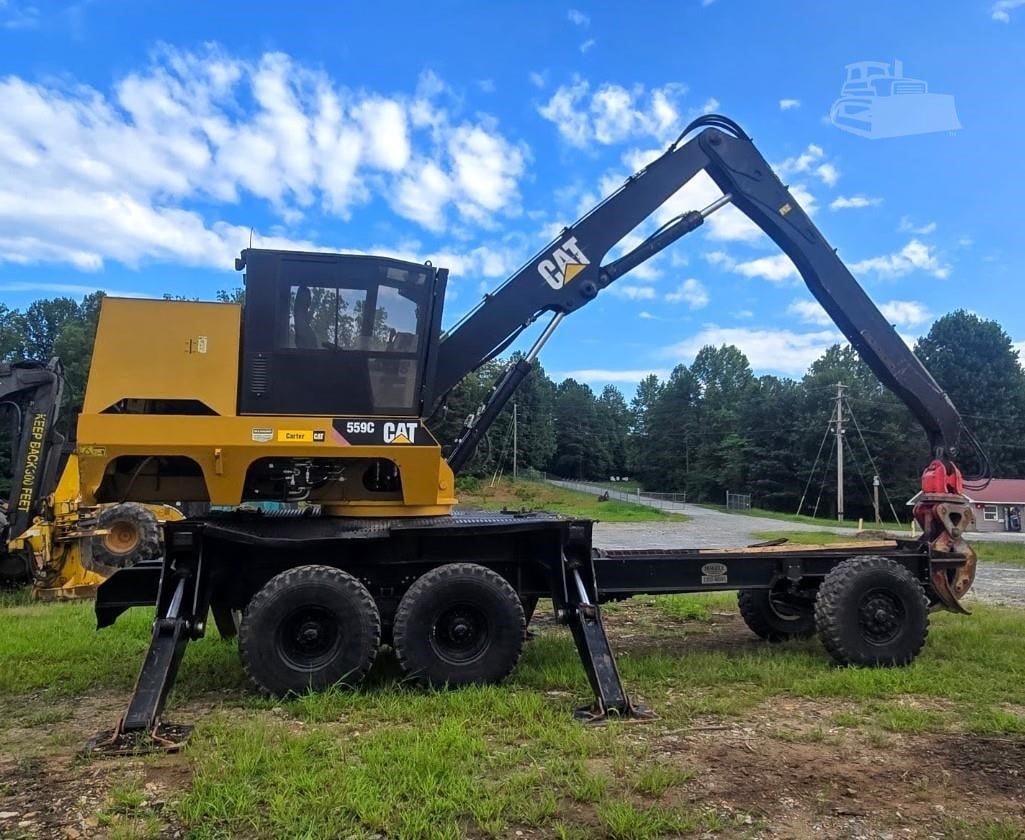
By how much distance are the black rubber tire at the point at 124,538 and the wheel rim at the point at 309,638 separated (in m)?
7.93

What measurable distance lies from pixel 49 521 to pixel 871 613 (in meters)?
12.3

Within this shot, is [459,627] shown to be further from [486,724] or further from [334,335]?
[334,335]

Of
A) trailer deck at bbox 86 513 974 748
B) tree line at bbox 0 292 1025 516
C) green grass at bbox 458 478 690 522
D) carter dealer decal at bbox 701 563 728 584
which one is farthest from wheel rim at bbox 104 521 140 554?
tree line at bbox 0 292 1025 516

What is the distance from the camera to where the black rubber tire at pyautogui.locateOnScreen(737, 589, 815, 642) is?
8.88 meters

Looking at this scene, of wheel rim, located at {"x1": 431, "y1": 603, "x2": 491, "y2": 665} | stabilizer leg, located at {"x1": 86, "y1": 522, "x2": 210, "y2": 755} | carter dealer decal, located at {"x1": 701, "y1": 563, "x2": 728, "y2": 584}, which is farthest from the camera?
carter dealer decal, located at {"x1": 701, "y1": 563, "x2": 728, "y2": 584}

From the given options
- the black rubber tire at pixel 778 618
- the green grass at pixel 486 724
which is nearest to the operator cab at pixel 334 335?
the green grass at pixel 486 724

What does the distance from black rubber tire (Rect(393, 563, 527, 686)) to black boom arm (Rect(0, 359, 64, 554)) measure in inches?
388

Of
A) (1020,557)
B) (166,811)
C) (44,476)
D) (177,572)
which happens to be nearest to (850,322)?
(177,572)

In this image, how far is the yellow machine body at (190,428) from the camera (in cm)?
634

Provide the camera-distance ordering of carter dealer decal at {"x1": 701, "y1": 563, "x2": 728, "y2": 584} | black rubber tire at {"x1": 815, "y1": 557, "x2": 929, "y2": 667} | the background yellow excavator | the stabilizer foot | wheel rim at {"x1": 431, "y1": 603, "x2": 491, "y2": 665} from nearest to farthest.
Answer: the stabilizer foot < wheel rim at {"x1": 431, "y1": 603, "x2": 491, "y2": 665} < black rubber tire at {"x1": 815, "y1": 557, "x2": 929, "y2": 667} < carter dealer decal at {"x1": 701, "y1": 563, "x2": 728, "y2": 584} < the background yellow excavator

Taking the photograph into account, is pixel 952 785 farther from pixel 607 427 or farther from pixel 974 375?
pixel 607 427

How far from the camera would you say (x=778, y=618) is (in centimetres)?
888

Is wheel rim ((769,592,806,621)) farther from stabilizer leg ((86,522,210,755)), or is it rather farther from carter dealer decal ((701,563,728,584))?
stabilizer leg ((86,522,210,755))

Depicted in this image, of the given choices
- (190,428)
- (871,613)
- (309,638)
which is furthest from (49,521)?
(871,613)
